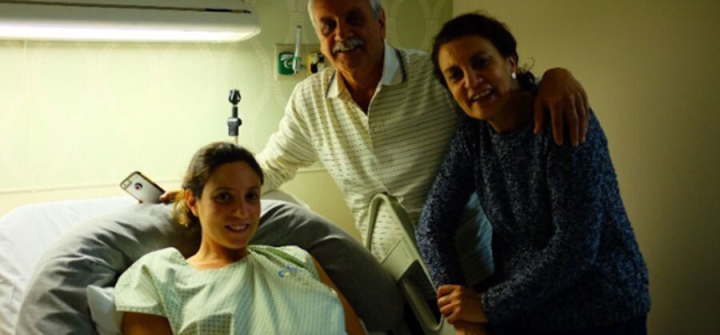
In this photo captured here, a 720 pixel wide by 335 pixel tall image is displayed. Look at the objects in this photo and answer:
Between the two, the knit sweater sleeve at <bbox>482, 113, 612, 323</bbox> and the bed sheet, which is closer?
the knit sweater sleeve at <bbox>482, 113, 612, 323</bbox>

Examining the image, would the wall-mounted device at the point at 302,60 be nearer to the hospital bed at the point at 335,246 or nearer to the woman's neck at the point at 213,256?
the hospital bed at the point at 335,246

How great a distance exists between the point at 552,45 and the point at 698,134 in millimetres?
670

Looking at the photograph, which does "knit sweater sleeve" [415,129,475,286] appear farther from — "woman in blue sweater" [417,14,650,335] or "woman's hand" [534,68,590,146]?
"woman's hand" [534,68,590,146]

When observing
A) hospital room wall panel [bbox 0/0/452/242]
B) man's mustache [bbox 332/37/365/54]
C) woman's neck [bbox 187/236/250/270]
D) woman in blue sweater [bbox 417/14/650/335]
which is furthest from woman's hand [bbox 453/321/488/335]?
hospital room wall panel [bbox 0/0/452/242]

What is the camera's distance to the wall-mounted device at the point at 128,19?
182cm

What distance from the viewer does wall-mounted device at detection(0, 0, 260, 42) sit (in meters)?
1.82

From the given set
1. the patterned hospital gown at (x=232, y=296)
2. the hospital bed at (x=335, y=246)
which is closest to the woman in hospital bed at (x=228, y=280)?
the patterned hospital gown at (x=232, y=296)

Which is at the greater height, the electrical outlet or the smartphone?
the electrical outlet

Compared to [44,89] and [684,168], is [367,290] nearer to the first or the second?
[684,168]

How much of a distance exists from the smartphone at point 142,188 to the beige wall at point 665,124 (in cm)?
139

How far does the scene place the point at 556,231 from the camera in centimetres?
145

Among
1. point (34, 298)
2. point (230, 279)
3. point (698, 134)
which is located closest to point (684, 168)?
point (698, 134)

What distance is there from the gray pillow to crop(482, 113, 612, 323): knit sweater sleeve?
0.46 m

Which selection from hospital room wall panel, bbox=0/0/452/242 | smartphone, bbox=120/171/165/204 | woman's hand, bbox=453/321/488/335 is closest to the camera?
woman's hand, bbox=453/321/488/335
